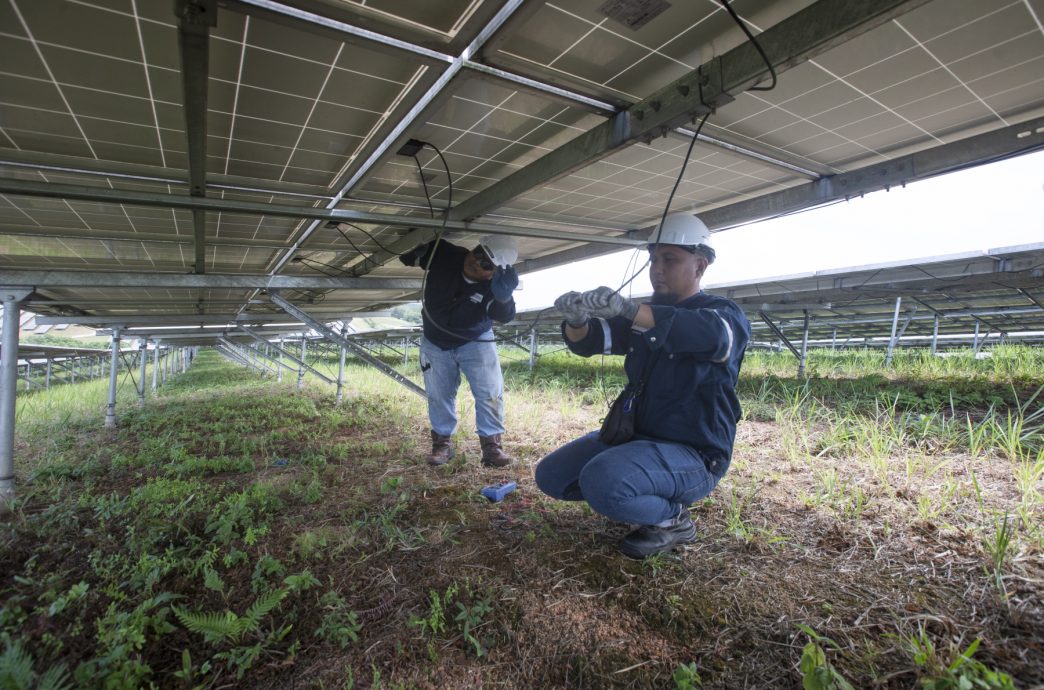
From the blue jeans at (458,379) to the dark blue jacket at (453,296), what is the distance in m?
0.17

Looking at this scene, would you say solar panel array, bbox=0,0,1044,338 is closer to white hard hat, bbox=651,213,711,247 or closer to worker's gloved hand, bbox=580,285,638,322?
white hard hat, bbox=651,213,711,247

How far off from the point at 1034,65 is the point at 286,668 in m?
3.50

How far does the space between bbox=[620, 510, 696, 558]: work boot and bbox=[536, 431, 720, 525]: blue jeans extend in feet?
0.21

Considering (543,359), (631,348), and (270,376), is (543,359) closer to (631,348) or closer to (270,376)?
(270,376)

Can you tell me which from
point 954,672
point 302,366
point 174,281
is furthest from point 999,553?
point 302,366

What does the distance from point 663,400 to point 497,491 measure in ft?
4.21

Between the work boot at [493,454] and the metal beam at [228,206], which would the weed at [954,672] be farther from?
the metal beam at [228,206]

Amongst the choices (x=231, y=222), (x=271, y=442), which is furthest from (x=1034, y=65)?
(x=271, y=442)

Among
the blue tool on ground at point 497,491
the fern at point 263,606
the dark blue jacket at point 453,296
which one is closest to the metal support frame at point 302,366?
the dark blue jacket at point 453,296

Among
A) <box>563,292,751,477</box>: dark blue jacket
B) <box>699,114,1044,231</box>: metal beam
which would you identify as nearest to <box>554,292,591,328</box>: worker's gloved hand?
<box>563,292,751,477</box>: dark blue jacket

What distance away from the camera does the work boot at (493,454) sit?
3.80 meters

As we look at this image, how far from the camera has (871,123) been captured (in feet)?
7.46

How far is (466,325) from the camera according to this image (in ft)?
13.0

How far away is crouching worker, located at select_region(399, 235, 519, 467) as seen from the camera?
384cm
